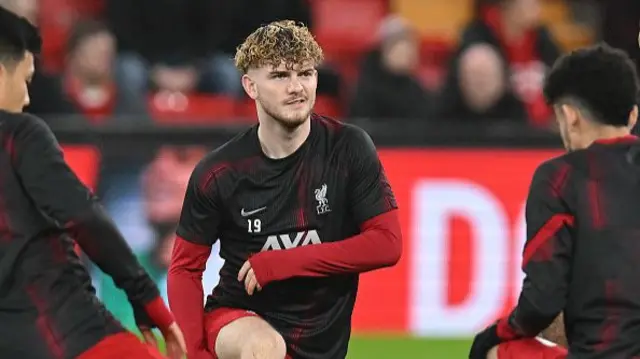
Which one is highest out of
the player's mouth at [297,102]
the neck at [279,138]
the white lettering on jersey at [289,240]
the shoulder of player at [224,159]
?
the player's mouth at [297,102]

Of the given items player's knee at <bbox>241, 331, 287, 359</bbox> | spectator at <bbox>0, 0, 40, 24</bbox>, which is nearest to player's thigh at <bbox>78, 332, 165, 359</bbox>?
player's knee at <bbox>241, 331, 287, 359</bbox>

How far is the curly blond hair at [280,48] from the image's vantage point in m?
5.25

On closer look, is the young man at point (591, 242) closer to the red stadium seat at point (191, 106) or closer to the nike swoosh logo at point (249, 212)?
the nike swoosh logo at point (249, 212)

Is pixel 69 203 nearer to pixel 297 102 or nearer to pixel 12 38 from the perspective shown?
pixel 12 38

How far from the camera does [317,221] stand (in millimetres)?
5410

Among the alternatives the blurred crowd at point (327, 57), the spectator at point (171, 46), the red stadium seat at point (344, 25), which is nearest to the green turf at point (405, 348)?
the blurred crowd at point (327, 57)

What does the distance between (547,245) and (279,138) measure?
1.25 m

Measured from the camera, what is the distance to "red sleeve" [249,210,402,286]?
5.18 metres

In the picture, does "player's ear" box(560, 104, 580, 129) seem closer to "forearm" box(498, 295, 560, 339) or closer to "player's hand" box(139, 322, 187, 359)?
"forearm" box(498, 295, 560, 339)

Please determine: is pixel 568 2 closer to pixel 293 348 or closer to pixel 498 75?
pixel 498 75

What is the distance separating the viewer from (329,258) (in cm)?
519

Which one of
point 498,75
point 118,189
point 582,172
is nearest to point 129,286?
point 582,172

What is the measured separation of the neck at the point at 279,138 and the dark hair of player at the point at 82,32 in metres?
5.75

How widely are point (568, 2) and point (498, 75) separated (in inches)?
126
